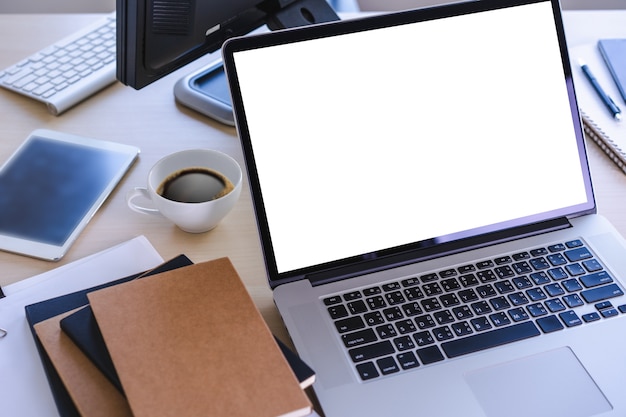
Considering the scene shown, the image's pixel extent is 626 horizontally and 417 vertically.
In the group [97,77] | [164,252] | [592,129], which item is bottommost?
[592,129]

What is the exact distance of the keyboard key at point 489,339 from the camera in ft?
2.17

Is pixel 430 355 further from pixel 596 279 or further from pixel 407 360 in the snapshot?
pixel 596 279

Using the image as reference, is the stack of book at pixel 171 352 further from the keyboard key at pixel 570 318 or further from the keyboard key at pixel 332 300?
the keyboard key at pixel 570 318

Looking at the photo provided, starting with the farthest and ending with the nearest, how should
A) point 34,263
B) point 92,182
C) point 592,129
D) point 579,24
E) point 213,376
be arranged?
1. point 579,24
2. point 592,129
3. point 92,182
4. point 34,263
5. point 213,376

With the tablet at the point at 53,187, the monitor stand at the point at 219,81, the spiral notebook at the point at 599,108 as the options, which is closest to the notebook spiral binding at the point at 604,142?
the spiral notebook at the point at 599,108

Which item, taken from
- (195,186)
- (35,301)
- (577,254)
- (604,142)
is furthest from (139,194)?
(604,142)

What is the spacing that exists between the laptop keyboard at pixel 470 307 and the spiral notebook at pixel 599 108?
9.2 inches

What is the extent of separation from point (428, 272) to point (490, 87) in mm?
224

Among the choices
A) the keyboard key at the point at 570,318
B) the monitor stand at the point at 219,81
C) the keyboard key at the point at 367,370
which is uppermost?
A: the monitor stand at the point at 219,81

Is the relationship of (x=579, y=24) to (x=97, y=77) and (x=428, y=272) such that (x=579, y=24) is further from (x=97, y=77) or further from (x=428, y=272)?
(x=97, y=77)

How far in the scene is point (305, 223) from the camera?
0.71m

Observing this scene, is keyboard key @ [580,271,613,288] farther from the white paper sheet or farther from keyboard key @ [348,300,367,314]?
the white paper sheet

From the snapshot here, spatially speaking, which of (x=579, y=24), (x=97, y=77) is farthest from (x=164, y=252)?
(x=579, y=24)

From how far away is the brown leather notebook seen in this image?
53 cm
